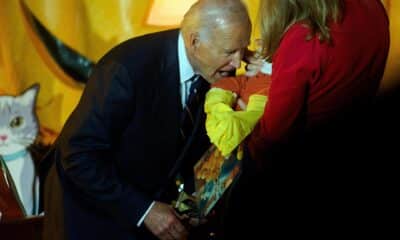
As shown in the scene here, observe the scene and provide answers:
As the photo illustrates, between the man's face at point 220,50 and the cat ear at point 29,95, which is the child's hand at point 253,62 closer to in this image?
the man's face at point 220,50

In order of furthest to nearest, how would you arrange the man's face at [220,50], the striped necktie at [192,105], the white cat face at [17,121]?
1. the white cat face at [17,121]
2. the striped necktie at [192,105]
3. the man's face at [220,50]

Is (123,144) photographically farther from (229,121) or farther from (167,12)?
(167,12)

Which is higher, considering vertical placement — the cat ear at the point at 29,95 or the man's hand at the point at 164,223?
the cat ear at the point at 29,95

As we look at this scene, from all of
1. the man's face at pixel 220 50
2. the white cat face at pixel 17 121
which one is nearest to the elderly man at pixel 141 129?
the man's face at pixel 220 50

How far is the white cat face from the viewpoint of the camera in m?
1.83

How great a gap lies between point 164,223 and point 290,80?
429 mm

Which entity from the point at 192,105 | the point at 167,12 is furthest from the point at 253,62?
the point at 167,12

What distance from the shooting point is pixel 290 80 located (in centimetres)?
112

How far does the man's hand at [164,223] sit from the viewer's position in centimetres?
136

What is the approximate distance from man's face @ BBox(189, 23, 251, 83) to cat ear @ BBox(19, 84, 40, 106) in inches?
25.2

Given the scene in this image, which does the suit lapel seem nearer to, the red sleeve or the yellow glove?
the yellow glove

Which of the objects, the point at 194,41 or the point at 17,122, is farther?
the point at 17,122

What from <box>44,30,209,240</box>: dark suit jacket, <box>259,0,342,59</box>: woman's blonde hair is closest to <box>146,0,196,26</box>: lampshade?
<box>44,30,209,240</box>: dark suit jacket

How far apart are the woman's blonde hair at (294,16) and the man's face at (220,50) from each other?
0.33 feet
